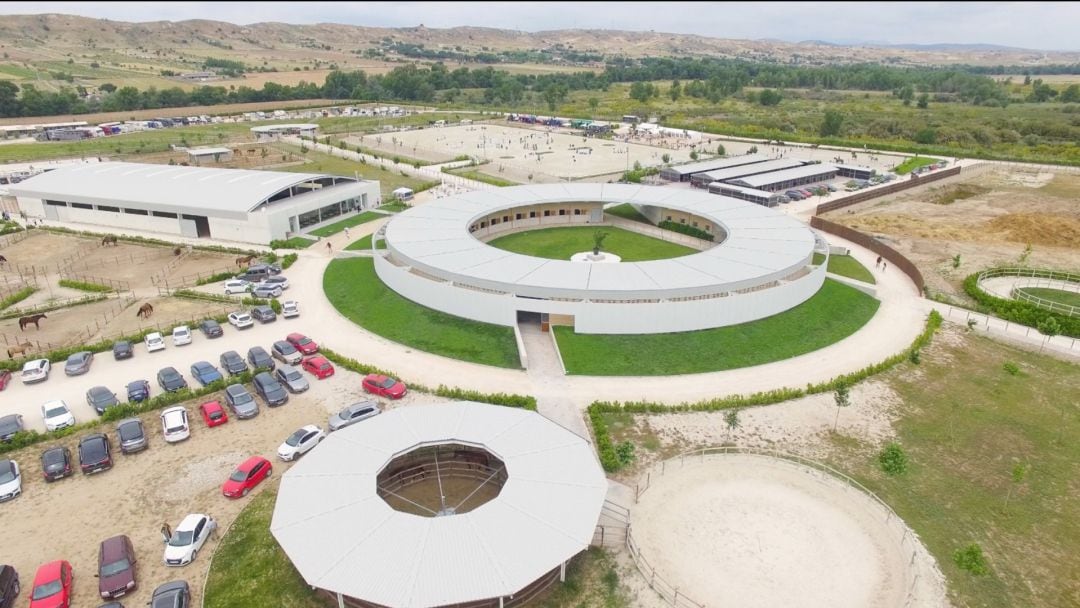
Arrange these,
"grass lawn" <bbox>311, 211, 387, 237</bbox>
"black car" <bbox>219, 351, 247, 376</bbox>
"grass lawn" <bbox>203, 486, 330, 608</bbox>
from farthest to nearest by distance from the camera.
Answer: "grass lawn" <bbox>311, 211, 387, 237</bbox>
"black car" <bbox>219, 351, 247, 376</bbox>
"grass lawn" <bbox>203, 486, 330, 608</bbox>

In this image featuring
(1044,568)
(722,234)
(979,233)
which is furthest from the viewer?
(979,233)

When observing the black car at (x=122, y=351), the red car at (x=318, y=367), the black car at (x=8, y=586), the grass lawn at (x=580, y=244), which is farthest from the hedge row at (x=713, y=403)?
the black car at (x=122, y=351)

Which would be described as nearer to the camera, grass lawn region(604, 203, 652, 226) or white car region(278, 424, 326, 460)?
white car region(278, 424, 326, 460)

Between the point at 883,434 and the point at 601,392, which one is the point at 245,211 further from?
the point at 883,434

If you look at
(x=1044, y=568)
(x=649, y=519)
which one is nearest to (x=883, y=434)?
(x=1044, y=568)

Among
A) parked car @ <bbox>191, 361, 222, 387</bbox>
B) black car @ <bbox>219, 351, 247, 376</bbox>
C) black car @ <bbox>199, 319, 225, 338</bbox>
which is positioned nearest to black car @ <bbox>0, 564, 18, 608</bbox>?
parked car @ <bbox>191, 361, 222, 387</bbox>

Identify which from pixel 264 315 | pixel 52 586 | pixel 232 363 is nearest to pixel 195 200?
pixel 264 315

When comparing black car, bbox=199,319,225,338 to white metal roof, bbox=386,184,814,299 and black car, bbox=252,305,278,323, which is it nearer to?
black car, bbox=252,305,278,323

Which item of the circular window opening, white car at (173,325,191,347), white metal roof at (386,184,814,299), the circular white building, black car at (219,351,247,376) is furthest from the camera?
white metal roof at (386,184,814,299)
